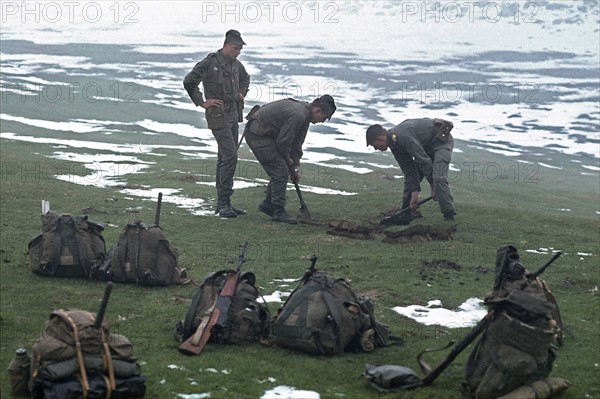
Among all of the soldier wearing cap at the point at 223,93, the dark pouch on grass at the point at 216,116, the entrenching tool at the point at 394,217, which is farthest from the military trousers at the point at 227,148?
the entrenching tool at the point at 394,217

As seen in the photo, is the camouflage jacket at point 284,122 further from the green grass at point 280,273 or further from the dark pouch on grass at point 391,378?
the dark pouch on grass at point 391,378

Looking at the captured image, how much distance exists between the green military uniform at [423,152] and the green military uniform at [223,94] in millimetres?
3664

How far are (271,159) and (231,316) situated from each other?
10277 mm

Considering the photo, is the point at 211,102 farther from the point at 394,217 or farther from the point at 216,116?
the point at 394,217

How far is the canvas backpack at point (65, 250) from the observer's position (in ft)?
48.2

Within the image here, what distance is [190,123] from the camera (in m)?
88.2

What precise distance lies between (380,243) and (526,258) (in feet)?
9.99

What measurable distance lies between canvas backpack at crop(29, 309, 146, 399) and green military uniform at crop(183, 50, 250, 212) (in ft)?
39.2

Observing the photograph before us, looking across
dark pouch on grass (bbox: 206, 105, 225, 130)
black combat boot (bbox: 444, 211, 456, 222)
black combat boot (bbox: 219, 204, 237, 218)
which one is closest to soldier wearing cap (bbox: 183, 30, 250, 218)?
dark pouch on grass (bbox: 206, 105, 225, 130)

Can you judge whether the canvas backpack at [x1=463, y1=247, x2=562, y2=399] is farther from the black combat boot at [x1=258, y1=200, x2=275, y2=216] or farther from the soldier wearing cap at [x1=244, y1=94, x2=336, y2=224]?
the black combat boot at [x1=258, y1=200, x2=275, y2=216]

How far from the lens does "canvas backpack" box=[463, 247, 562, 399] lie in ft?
31.1

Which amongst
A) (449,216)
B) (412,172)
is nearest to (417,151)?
(412,172)

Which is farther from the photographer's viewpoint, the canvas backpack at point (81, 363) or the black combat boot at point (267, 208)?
the black combat boot at point (267, 208)

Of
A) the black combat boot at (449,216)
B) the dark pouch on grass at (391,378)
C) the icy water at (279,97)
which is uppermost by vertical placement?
the dark pouch on grass at (391,378)
